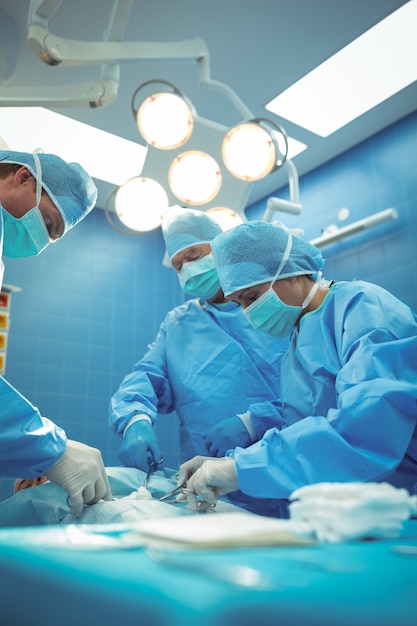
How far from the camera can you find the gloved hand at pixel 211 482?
4.30 feet

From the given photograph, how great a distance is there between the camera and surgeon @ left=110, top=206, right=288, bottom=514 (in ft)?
6.55

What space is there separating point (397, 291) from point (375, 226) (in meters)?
0.42

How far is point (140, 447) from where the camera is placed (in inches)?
78.2

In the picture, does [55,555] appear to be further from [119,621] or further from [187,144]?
[187,144]

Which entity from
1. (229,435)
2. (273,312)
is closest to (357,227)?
(273,312)

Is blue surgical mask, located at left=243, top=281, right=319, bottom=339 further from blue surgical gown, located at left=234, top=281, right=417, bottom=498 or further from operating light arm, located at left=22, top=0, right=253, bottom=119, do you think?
operating light arm, located at left=22, top=0, right=253, bottom=119

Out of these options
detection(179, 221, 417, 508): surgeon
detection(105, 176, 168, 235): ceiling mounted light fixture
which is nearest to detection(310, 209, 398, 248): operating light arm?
detection(105, 176, 168, 235): ceiling mounted light fixture

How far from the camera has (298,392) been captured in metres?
1.62

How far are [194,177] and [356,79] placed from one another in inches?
51.3

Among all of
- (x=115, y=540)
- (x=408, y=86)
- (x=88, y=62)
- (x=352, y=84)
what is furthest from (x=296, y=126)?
(x=115, y=540)

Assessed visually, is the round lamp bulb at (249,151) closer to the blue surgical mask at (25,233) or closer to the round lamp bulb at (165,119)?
the round lamp bulb at (165,119)

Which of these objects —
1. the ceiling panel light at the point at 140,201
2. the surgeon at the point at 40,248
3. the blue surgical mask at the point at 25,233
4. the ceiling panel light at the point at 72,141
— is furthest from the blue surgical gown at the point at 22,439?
the ceiling panel light at the point at 72,141

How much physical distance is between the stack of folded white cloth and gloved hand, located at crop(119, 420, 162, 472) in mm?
1378

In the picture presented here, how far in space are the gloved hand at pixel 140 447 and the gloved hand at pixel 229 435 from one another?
24 cm
